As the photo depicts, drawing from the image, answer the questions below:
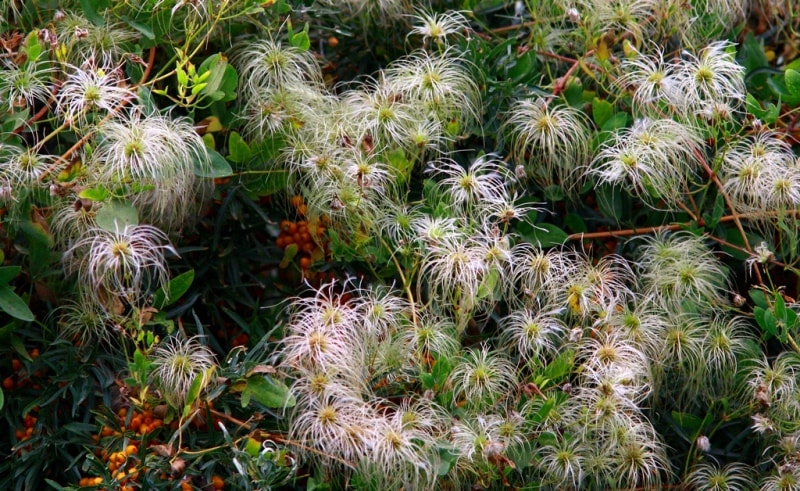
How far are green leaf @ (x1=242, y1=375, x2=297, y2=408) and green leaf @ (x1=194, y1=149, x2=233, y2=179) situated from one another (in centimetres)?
37

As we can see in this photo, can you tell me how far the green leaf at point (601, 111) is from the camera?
2016 mm

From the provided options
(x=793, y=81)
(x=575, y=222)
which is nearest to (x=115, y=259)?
(x=575, y=222)

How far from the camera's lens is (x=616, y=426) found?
1683 millimetres

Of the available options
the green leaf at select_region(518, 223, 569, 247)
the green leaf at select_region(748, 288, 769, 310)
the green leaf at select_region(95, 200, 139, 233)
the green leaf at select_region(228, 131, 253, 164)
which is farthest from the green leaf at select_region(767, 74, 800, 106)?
the green leaf at select_region(95, 200, 139, 233)

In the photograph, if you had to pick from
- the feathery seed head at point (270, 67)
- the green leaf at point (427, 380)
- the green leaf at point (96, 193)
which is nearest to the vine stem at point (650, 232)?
the green leaf at point (427, 380)

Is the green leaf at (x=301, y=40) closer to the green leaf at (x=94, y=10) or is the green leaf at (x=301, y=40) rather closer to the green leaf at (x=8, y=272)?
the green leaf at (x=94, y=10)

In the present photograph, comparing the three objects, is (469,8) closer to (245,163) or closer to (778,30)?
(245,163)

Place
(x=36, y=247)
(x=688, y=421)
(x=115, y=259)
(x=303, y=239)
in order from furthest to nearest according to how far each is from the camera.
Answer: (x=303, y=239)
(x=688, y=421)
(x=36, y=247)
(x=115, y=259)

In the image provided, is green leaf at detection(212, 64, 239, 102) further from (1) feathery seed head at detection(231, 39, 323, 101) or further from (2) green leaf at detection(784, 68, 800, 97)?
(2) green leaf at detection(784, 68, 800, 97)

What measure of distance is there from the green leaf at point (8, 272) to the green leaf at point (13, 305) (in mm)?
12

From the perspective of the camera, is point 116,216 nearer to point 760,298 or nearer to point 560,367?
point 560,367

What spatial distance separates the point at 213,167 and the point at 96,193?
23cm

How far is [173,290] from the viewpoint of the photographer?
69.1 inches

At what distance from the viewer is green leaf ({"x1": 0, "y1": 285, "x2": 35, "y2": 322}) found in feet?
5.41
